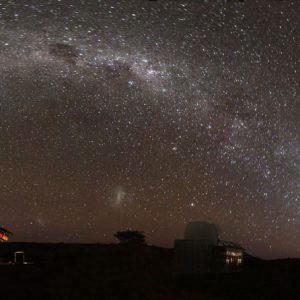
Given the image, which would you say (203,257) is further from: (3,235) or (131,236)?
(131,236)

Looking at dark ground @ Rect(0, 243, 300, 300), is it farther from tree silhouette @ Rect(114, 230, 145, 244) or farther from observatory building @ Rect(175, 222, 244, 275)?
tree silhouette @ Rect(114, 230, 145, 244)

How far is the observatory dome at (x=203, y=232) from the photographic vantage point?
36031 millimetres

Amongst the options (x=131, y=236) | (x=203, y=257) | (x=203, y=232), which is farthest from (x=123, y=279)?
(x=131, y=236)

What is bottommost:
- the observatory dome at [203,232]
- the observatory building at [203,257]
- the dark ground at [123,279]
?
the dark ground at [123,279]

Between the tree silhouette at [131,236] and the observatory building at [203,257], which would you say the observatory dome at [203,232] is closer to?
the observatory building at [203,257]

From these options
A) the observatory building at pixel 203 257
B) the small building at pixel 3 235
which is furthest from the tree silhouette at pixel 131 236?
the small building at pixel 3 235

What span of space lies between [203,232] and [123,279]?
11.2 meters

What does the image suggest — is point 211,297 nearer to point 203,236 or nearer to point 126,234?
point 203,236

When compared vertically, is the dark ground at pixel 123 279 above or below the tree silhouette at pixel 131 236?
below

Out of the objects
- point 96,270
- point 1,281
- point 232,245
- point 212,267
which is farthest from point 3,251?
point 232,245

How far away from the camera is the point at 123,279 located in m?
27.4

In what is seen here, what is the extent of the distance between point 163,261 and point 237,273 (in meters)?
6.88

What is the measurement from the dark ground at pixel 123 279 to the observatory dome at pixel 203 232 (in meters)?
3.16

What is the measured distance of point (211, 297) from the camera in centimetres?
2506
